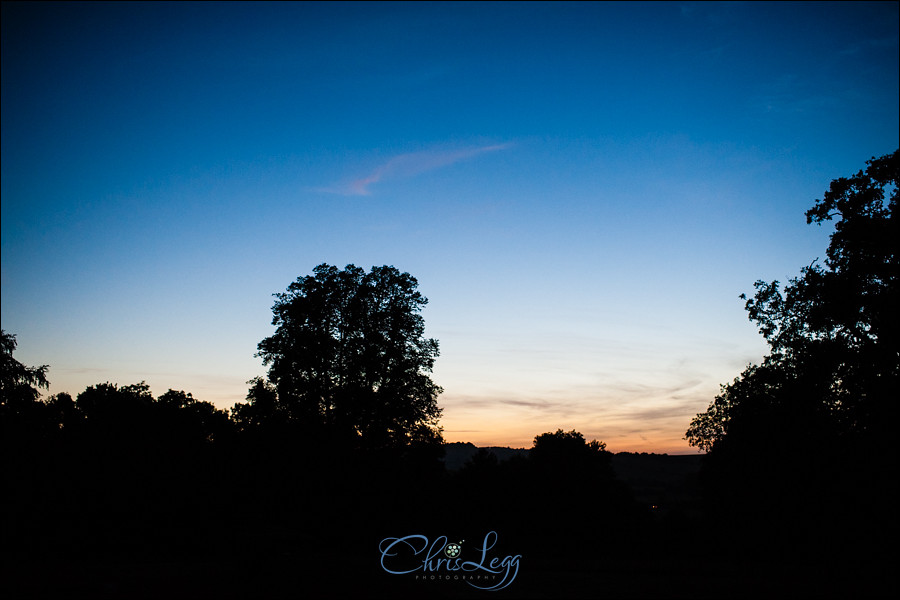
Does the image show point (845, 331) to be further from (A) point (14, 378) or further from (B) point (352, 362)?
(A) point (14, 378)

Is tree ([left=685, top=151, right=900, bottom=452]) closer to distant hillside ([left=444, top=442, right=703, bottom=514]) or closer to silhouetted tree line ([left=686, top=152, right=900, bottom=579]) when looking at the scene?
silhouetted tree line ([left=686, top=152, right=900, bottom=579])

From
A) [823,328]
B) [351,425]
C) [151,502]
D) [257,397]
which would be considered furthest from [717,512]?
[151,502]

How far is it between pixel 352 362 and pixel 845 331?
71.6 feet

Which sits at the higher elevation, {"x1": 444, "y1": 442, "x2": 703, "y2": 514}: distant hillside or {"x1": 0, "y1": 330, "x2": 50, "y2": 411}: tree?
{"x1": 0, "y1": 330, "x2": 50, "y2": 411}: tree

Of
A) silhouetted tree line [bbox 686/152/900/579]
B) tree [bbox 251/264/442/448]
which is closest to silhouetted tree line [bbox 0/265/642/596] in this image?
tree [bbox 251/264/442/448]

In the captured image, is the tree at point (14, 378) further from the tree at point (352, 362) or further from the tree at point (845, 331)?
the tree at point (845, 331)

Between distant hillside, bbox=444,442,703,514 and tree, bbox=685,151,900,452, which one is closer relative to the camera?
tree, bbox=685,151,900,452

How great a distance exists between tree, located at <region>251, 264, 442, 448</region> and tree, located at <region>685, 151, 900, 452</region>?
16121 millimetres

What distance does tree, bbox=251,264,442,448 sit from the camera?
25500mm

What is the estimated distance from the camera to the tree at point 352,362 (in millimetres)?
25500

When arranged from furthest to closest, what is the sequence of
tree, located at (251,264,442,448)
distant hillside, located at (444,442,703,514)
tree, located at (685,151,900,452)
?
1. distant hillside, located at (444,442,703,514)
2. tree, located at (251,264,442,448)
3. tree, located at (685,151,900,452)

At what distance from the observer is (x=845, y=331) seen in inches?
778

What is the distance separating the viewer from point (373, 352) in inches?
1043

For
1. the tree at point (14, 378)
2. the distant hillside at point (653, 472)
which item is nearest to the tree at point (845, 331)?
the tree at point (14, 378)
